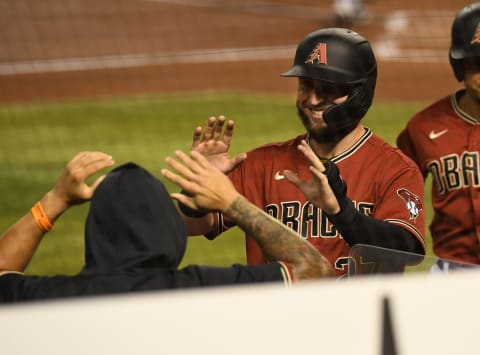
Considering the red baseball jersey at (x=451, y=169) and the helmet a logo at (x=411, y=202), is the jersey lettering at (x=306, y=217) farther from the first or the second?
the red baseball jersey at (x=451, y=169)

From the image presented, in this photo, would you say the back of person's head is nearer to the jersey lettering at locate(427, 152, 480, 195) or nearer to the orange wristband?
the orange wristband

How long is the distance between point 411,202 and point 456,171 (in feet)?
3.39

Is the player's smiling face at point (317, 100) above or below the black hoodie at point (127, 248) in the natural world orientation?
above

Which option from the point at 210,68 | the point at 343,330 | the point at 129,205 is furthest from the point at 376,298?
the point at 210,68

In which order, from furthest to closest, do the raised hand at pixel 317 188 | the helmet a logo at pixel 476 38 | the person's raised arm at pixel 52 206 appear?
1. the helmet a logo at pixel 476 38
2. the raised hand at pixel 317 188
3. the person's raised arm at pixel 52 206

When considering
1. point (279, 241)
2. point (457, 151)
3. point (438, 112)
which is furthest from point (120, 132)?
point (279, 241)

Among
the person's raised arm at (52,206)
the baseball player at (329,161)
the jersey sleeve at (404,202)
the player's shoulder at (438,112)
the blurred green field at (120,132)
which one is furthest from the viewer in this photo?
the blurred green field at (120,132)

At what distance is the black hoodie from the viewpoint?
3129mm

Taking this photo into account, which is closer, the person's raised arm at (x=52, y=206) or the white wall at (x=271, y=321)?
the white wall at (x=271, y=321)

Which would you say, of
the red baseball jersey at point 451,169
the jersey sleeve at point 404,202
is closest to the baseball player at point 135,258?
the jersey sleeve at point 404,202

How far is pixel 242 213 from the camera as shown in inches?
146

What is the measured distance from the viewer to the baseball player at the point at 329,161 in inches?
173

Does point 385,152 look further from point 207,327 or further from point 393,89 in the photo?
point 393,89

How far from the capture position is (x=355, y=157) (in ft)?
15.1
